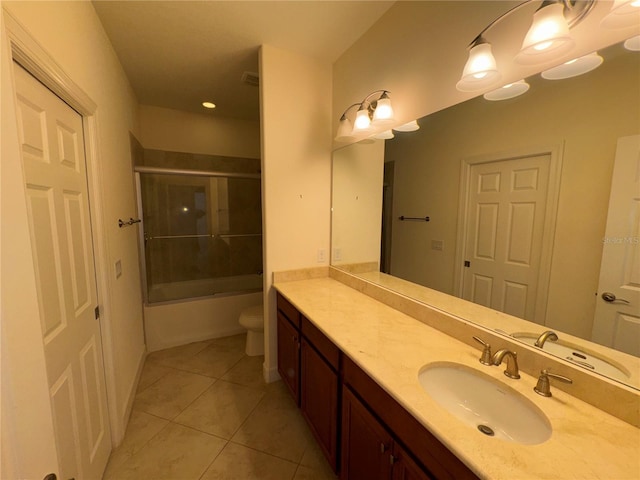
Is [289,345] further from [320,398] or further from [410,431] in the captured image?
[410,431]

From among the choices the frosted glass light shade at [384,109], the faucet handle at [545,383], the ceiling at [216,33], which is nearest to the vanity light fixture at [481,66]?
the frosted glass light shade at [384,109]

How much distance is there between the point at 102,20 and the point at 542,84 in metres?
2.39

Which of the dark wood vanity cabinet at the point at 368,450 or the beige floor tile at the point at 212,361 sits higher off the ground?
the dark wood vanity cabinet at the point at 368,450

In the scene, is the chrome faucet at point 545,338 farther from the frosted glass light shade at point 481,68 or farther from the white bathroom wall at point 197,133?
the white bathroom wall at point 197,133

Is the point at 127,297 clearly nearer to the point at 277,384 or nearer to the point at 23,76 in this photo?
the point at 277,384

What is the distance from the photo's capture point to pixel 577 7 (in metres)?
0.87

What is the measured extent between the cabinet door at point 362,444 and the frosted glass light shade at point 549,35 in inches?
57.2

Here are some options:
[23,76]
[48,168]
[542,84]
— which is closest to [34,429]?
[48,168]

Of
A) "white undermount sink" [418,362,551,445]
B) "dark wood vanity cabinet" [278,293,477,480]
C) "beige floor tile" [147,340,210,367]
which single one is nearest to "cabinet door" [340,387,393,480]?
"dark wood vanity cabinet" [278,293,477,480]

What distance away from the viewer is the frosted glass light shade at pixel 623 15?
2.51 feet

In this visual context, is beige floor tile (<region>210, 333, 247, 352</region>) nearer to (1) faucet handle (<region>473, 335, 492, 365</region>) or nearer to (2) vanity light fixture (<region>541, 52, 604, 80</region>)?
(1) faucet handle (<region>473, 335, 492, 365</region>)

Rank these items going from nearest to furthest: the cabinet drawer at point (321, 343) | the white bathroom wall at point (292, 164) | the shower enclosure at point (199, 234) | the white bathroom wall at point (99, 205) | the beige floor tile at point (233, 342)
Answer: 1. the white bathroom wall at point (99, 205)
2. the cabinet drawer at point (321, 343)
3. the white bathroom wall at point (292, 164)
4. the beige floor tile at point (233, 342)
5. the shower enclosure at point (199, 234)

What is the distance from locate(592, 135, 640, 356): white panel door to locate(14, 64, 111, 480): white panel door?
6.34ft

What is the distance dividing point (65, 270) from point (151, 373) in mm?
1655
